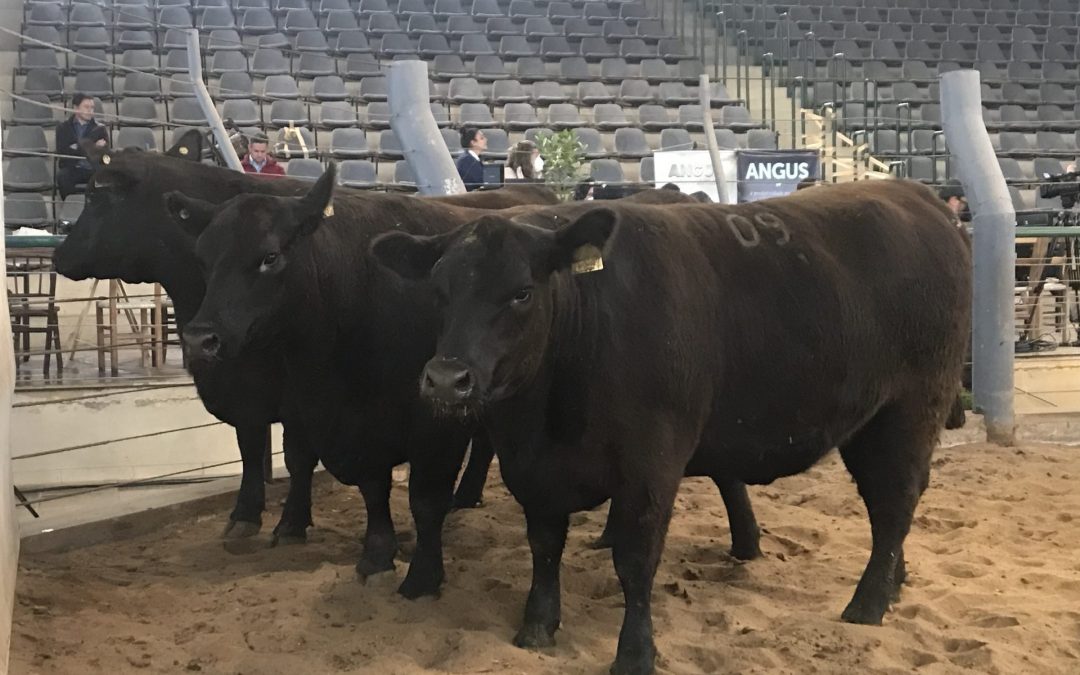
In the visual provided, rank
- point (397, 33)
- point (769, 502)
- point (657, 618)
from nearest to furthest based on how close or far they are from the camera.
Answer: point (657, 618) → point (769, 502) → point (397, 33)

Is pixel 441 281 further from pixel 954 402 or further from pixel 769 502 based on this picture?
pixel 769 502

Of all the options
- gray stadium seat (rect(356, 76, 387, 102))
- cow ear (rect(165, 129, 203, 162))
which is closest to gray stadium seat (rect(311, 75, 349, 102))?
Answer: gray stadium seat (rect(356, 76, 387, 102))

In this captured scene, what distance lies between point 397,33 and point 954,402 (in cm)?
1235

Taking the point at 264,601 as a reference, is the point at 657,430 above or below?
above

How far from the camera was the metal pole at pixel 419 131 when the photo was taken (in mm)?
6043

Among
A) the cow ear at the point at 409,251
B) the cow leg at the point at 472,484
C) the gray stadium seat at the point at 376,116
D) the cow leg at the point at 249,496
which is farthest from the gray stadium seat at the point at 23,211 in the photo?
the cow ear at the point at 409,251

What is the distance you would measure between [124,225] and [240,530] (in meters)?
1.42

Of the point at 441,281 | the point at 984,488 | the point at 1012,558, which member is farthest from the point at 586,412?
the point at 984,488

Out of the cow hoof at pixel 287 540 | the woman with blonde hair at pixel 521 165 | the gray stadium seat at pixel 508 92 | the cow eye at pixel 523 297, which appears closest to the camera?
the cow eye at pixel 523 297

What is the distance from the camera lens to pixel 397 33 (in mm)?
14938

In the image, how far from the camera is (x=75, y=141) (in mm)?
8875

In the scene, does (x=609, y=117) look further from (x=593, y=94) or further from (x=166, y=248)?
(x=166, y=248)

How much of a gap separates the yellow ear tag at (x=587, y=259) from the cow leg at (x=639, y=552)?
0.61 metres

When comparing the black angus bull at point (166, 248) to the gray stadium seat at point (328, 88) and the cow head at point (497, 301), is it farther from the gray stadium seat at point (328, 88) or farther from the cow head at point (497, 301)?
the gray stadium seat at point (328, 88)
